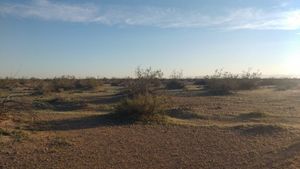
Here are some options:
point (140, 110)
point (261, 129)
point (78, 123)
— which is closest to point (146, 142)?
point (261, 129)

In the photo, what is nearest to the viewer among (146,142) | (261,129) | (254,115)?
(146,142)

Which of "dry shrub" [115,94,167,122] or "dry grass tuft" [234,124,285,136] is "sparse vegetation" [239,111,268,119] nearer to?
"dry shrub" [115,94,167,122]

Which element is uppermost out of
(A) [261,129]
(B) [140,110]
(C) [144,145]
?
(B) [140,110]

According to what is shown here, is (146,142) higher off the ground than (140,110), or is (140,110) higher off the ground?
(140,110)

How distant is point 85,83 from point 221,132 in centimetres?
3072

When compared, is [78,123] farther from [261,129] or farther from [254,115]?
[254,115]

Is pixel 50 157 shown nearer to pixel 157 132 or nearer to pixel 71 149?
pixel 71 149

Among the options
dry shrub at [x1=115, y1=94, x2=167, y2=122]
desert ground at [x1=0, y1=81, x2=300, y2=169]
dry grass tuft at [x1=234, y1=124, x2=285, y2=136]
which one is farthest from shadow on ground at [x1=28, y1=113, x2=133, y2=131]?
dry grass tuft at [x1=234, y1=124, x2=285, y2=136]

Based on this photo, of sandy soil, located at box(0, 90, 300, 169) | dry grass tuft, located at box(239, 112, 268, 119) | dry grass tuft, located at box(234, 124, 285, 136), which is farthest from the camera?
dry grass tuft, located at box(239, 112, 268, 119)

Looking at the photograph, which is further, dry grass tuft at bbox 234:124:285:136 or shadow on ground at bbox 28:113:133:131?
shadow on ground at bbox 28:113:133:131

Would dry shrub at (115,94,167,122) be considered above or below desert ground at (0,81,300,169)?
above

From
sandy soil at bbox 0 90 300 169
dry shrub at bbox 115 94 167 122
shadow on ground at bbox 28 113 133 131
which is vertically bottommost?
sandy soil at bbox 0 90 300 169

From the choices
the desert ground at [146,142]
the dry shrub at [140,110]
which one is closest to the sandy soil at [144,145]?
the desert ground at [146,142]

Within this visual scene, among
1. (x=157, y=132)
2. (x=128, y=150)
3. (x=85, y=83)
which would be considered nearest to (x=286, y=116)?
(x=157, y=132)
